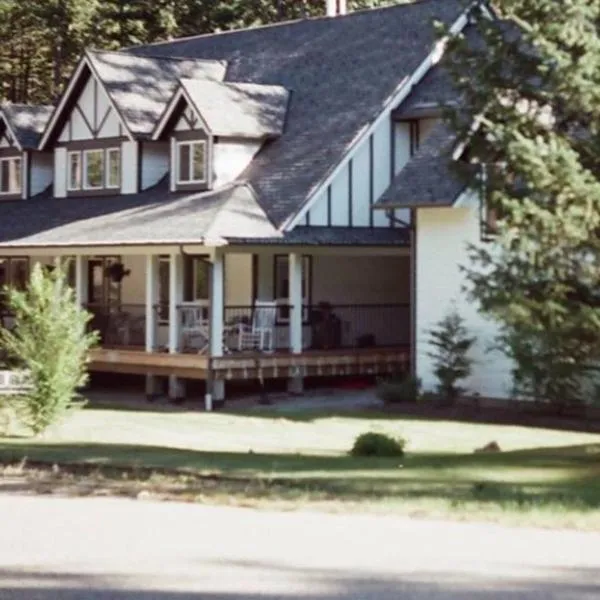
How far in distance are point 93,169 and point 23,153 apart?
3.44 m

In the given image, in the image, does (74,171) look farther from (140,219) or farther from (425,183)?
(425,183)

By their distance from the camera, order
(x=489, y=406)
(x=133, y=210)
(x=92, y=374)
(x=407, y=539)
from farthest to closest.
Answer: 1. (x=92, y=374)
2. (x=133, y=210)
3. (x=489, y=406)
4. (x=407, y=539)

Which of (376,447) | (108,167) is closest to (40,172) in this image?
(108,167)

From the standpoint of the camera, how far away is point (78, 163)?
40969mm

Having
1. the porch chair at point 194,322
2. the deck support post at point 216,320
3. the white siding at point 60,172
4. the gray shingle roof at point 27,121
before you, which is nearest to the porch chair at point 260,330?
the porch chair at point 194,322

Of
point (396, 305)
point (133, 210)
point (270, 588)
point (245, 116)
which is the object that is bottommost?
point (270, 588)

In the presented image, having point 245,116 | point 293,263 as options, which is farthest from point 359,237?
point 245,116

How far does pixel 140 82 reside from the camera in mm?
39375

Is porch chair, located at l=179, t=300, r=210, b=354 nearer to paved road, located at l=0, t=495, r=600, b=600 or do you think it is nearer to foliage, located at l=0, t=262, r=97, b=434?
foliage, located at l=0, t=262, r=97, b=434

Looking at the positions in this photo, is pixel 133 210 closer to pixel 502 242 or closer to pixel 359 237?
pixel 359 237

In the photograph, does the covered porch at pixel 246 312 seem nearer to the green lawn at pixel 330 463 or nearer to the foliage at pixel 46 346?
the green lawn at pixel 330 463

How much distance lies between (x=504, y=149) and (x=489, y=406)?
42.7 ft

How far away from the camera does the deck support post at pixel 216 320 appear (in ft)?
108

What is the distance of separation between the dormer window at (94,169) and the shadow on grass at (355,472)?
17009mm
